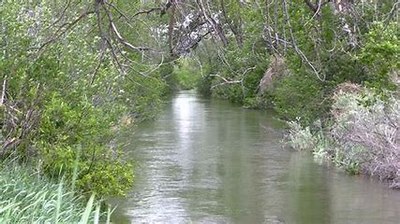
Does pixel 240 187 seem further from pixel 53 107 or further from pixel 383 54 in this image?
pixel 53 107

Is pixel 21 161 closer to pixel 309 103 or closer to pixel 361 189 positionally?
pixel 361 189

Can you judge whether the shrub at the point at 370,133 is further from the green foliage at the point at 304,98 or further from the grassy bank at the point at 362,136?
the green foliage at the point at 304,98

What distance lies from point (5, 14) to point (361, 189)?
7.82m

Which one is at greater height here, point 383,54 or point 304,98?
point 383,54

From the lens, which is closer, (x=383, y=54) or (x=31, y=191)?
(x=31, y=191)

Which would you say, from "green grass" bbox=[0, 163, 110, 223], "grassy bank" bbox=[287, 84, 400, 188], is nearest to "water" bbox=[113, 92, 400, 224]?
"grassy bank" bbox=[287, 84, 400, 188]

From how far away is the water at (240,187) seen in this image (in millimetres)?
12258

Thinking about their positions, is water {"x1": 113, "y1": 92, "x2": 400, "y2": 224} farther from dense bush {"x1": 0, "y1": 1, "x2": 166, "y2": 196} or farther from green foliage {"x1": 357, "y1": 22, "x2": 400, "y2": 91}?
green foliage {"x1": 357, "y1": 22, "x2": 400, "y2": 91}

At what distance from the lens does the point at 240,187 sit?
1466 centimetres

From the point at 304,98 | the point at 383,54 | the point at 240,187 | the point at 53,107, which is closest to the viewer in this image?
the point at 53,107

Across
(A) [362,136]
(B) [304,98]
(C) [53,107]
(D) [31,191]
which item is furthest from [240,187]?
(D) [31,191]

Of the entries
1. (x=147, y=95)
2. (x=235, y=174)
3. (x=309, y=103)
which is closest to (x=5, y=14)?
(x=235, y=174)

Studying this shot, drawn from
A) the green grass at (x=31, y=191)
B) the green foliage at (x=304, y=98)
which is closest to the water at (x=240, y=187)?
the green foliage at (x=304, y=98)

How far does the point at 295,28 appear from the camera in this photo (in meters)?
19.1
